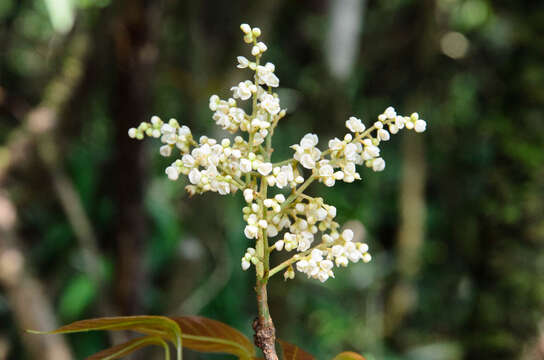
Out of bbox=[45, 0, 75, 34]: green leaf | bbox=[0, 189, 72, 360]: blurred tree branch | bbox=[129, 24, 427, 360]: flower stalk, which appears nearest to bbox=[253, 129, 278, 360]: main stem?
bbox=[129, 24, 427, 360]: flower stalk

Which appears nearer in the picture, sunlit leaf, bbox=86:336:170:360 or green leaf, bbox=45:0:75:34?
sunlit leaf, bbox=86:336:170:360

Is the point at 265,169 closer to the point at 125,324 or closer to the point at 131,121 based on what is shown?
the point at 125,324

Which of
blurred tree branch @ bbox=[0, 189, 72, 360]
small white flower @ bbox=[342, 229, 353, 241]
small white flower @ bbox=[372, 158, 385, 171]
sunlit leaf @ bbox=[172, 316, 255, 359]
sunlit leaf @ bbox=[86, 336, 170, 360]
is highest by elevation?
blurred tree branch @ bbox=[0, 189, 72, 360]

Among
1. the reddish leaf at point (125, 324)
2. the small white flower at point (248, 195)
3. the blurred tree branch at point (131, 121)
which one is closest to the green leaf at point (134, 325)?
the reddish leaf at point (125, 324)

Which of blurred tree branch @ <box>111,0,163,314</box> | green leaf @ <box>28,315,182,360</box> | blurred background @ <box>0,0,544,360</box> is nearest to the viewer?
green leaf @ <box>28,315,182,360</box>

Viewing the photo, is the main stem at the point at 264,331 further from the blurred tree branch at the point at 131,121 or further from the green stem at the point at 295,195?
the blurred tree branch at the point at 131,121

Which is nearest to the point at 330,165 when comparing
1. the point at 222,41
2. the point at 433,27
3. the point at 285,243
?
the point at 285,243

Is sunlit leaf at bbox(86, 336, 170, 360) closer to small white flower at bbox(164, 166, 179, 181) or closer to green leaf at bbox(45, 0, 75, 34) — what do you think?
small white flower at bbox(164, 166, 179, 181)
